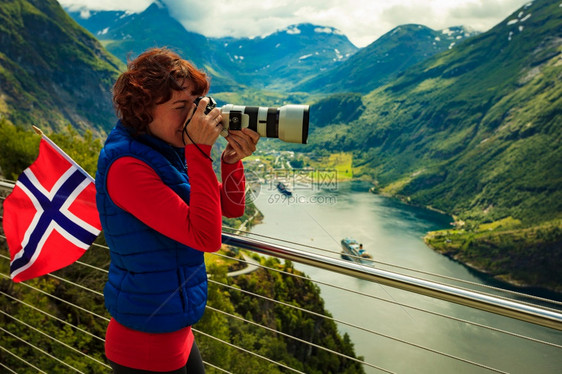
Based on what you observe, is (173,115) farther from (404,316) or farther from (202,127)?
(404,316)

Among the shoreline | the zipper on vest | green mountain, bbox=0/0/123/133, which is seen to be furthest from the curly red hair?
green mountain, bbox=0/0/123/133

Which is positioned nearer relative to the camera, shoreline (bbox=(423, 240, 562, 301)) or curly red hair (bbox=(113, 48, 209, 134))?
curly red hair (bbox=(113, 48, 209, 134))

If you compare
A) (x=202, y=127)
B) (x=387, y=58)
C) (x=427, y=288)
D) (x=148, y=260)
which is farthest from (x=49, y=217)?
(x=387, y=58)

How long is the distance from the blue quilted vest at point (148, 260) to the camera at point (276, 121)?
0.18 meters

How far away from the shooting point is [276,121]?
969 mm

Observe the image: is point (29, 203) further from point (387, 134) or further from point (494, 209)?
point (387, 134)

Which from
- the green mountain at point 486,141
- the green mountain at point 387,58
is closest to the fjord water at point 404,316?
the green mountain at point 486,141

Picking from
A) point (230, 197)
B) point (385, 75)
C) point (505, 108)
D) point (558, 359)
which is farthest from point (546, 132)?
point (385, 75)

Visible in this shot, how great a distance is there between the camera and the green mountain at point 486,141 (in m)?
49.3

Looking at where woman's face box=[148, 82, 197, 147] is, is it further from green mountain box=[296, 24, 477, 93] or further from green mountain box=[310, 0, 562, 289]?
green mountain box=[296, 24, 477, 93]

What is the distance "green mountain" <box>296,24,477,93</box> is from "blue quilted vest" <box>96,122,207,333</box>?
17406 centimetres

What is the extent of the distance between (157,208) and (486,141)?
9473 centimetres

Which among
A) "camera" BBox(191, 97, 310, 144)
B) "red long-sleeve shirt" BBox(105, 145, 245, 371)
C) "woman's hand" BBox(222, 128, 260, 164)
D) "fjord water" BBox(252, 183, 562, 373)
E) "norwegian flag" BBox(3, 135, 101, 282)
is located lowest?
"fjord water" BBox(252, 183, 562, 373)

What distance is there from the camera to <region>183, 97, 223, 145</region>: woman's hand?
83 cm
